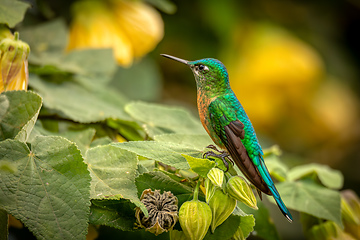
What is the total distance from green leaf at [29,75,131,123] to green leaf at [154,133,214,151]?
0.12 metres

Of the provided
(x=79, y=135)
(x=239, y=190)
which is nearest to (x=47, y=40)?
(x=79, y=135)

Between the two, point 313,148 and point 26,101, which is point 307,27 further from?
point 26,101

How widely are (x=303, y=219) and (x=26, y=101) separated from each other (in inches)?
15.2

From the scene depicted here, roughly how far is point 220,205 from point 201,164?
0.04 meters

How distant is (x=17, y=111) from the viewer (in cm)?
42

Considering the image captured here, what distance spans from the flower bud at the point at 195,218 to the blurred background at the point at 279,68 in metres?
0.63

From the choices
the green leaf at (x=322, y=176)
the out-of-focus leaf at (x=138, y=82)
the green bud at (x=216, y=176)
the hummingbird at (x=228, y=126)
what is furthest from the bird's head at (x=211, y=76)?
the out-of-focus leaf at (x=138, y=82)

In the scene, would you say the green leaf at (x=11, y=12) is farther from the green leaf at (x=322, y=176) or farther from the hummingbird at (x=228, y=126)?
the green leaf at (x=322, y=176)

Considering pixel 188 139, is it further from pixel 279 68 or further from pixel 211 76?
pixel 279 68

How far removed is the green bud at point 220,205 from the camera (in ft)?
1.29

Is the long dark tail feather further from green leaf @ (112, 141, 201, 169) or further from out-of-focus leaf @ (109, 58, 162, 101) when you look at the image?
out-of-focus leaf @ (109, 58, 162, 101)

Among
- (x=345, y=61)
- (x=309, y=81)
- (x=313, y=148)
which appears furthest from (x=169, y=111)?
(x=345, y=61)

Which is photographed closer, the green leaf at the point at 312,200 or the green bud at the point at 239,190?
the green bud at the point at 239,190

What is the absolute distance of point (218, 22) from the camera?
4.07ft
